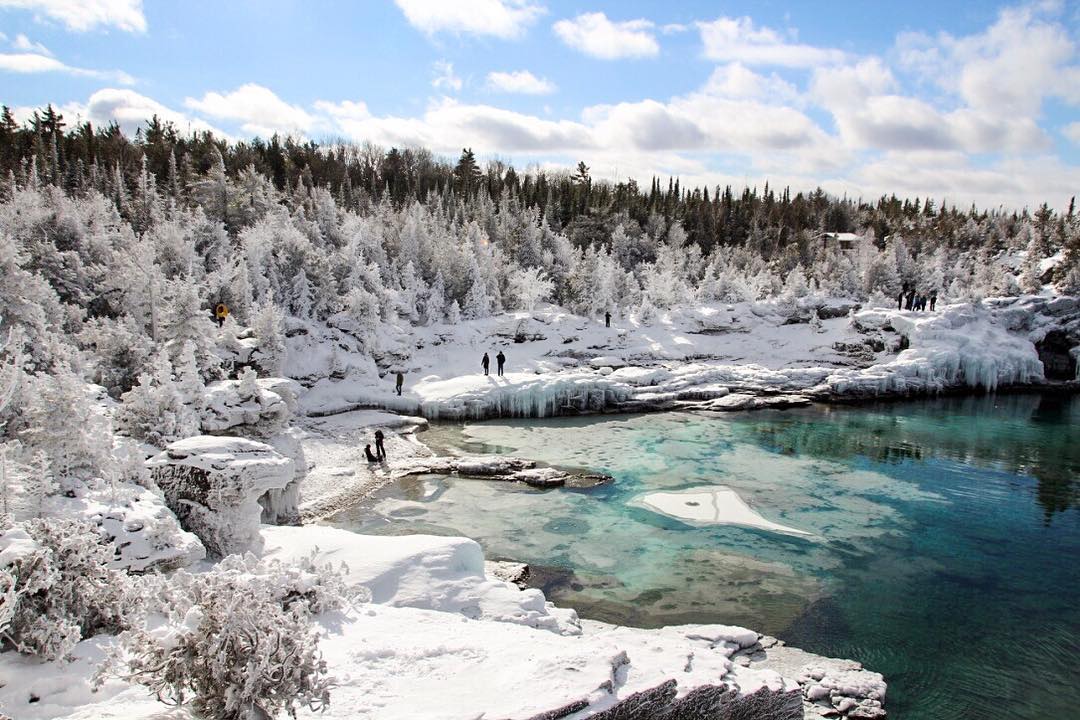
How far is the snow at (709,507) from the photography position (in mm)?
16594

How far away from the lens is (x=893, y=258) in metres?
48.4

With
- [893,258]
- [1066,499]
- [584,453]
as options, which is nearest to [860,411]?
[1066,499]

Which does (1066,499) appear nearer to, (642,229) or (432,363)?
(432,363)

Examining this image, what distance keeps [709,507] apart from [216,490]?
39.8 feet

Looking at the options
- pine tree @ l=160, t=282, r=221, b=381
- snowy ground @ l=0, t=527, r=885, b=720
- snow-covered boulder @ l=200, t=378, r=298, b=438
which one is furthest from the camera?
pine tree @ l=160, t=282, r=221, b=381

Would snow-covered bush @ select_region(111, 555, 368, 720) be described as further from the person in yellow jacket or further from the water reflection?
the person in yellow jacket

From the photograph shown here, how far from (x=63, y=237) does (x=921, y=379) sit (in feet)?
132

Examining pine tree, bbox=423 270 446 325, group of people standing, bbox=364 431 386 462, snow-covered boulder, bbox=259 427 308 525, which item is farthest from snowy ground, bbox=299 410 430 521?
pine tree, bbox=423 270 446 325

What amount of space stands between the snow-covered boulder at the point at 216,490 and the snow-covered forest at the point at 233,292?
68 millimetres

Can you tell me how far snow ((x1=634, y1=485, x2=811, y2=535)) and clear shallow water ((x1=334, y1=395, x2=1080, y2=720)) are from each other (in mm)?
392

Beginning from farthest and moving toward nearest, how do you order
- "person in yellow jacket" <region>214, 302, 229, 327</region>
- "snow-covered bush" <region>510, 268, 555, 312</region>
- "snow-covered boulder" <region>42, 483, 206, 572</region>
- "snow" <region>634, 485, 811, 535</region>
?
1. "snow-covered bush" <region>510, 268, 555, 312</region>
2. "person in yellow jacket" <region>214, 302, 229, 327</region>
3. "snow" <region>634, 485, 811, 535</region>
4. "snow-covered boulder" <region>42, 483, 206, 572</region>

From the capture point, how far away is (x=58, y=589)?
21.1 feet

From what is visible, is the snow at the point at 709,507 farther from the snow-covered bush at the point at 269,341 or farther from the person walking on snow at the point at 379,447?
the snow-covered bush at the point at 269,341

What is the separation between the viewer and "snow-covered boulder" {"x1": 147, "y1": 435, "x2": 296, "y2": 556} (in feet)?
35.4
